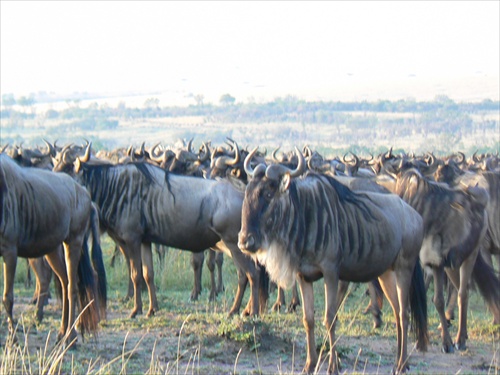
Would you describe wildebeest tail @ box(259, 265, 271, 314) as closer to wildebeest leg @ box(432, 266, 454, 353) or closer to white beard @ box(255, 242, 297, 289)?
wildebeest leg @ box(432, 266, 454, 353)

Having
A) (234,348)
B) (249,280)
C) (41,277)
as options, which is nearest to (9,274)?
(234,348)

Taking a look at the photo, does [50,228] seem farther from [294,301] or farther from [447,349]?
[294,301]

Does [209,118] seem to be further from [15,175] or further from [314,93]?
[15,175]

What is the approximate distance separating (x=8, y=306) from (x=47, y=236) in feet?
2.01

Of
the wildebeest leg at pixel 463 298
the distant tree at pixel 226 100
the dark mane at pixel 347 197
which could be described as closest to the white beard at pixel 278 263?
the dark mane at pixel 347 197

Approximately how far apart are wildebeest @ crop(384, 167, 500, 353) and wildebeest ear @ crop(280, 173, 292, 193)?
237cm

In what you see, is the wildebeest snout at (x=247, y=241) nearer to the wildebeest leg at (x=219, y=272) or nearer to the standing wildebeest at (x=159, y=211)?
the standing wildebeest at (x=159, y=211)

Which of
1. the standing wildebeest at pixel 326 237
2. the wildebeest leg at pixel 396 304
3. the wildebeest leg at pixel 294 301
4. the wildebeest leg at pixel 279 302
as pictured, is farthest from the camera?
the wildebeest leg at pixel 279 302

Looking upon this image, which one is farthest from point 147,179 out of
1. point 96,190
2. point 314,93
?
point 314,93

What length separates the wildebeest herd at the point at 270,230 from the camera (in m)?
7.33

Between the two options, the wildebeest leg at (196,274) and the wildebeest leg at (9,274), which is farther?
the wildebeest leg at (196,274)

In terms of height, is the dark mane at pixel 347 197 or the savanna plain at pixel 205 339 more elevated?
the dark mane at pixel 347 197

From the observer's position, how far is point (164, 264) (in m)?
13.9

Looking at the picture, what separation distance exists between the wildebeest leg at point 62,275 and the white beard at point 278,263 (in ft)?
6.01
